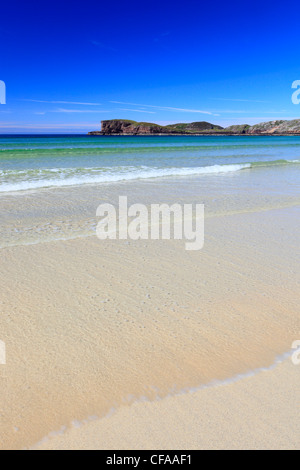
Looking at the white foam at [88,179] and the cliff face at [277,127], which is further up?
the cliff face at [277,127]

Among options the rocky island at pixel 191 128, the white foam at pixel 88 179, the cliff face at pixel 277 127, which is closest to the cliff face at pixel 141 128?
the rocky island at pixel 191 128

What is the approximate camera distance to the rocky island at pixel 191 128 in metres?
150

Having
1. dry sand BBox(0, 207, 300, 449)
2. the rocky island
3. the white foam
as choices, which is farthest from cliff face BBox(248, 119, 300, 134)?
dry sand BBox(0, 207, 300, 449)

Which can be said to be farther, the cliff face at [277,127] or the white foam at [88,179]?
the cliff face at [277,127]

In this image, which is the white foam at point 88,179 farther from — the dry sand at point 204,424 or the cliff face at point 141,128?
the cliff face at point 141,128

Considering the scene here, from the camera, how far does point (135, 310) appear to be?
3.21 m

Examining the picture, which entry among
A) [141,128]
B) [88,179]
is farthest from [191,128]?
[88,179]

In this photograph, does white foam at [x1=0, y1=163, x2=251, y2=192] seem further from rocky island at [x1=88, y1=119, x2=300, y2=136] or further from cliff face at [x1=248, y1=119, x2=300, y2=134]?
cliff face at [x1=248, y1=119, x2=300, y2=134]

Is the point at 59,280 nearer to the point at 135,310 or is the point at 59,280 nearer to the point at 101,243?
the point at 135,310

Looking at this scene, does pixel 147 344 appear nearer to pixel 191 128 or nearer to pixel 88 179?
pixel 88 179

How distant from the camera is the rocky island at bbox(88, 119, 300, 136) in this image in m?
150

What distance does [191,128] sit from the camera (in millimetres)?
171750

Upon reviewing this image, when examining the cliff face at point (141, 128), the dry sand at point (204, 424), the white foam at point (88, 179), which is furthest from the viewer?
the cliff face at point (141, 128)
